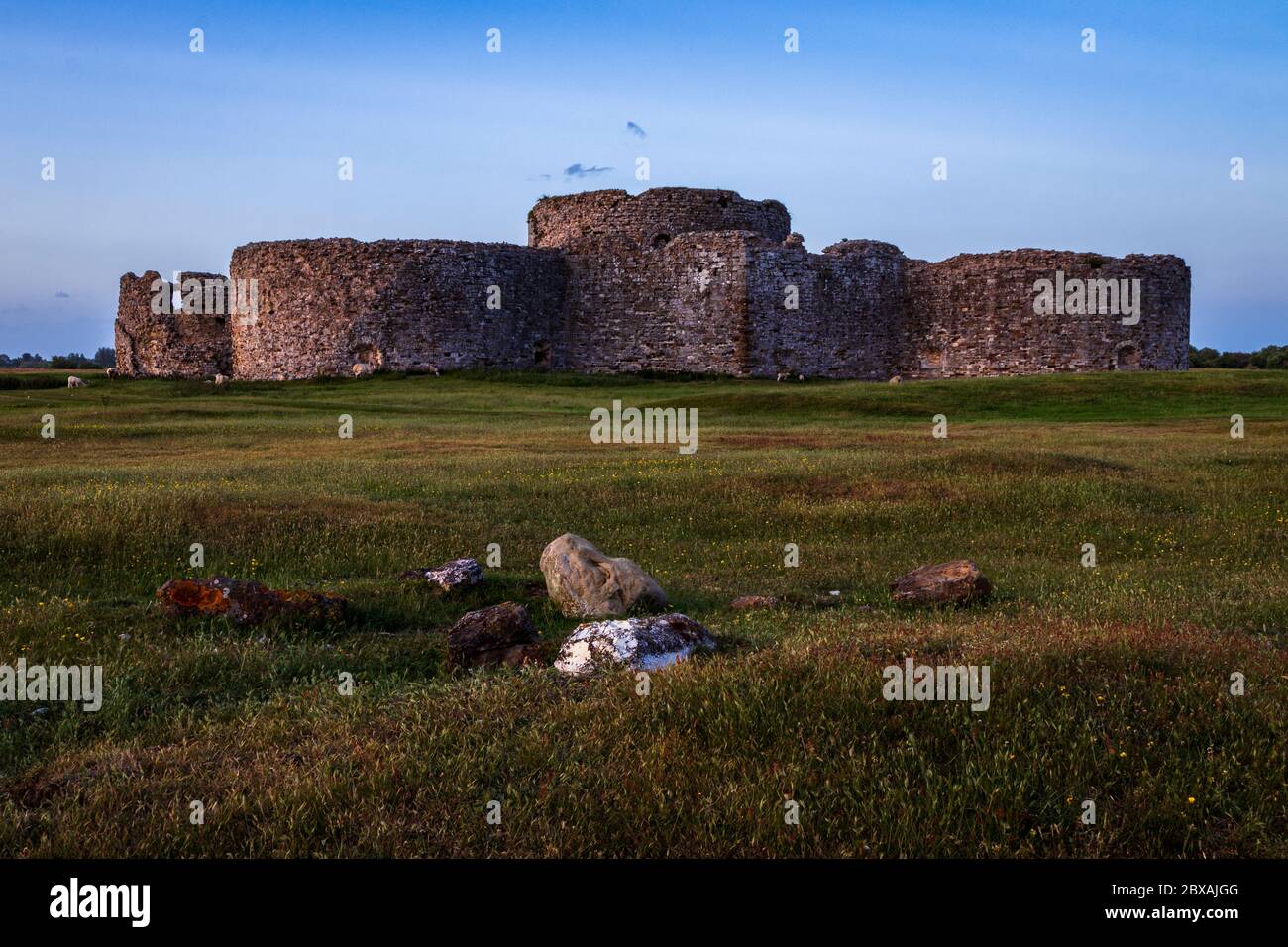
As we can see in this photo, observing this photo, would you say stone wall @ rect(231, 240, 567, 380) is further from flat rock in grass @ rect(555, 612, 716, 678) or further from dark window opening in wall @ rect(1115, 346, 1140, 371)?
flat rock in grass @ rect(555, 612, 716, 678)

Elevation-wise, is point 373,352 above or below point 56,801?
above

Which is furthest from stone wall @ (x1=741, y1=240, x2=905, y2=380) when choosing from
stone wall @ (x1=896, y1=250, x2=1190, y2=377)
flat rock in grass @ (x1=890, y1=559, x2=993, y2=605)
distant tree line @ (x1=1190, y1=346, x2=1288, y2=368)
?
flat rock in grass @ (x1=890, y1=559, x2=993, y2=605)

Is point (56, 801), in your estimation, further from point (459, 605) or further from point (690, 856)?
point (459, 605)

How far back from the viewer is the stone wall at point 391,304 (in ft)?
144

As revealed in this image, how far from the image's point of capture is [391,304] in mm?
43906

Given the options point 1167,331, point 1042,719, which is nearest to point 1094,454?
point 1042,719

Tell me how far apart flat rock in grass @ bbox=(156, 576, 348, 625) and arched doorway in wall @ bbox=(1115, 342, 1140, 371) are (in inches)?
1617

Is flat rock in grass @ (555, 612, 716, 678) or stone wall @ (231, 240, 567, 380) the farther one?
stone wall @ (231, 240, 567, 380)

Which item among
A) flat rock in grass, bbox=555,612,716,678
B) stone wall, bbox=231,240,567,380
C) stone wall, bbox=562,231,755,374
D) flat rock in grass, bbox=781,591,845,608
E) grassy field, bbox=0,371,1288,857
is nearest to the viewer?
grassy field, bbox=0,371,1288,857

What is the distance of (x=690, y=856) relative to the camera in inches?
205

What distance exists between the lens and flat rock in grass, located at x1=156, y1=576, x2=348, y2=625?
10.1 meters

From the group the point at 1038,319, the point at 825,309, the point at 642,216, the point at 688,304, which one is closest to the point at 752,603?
the point at 688,304

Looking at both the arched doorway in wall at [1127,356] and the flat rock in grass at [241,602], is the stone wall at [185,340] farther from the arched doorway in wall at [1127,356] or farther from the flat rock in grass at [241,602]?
the flat rock in grass at [241,602]

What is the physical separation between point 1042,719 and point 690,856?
236 centimetres
